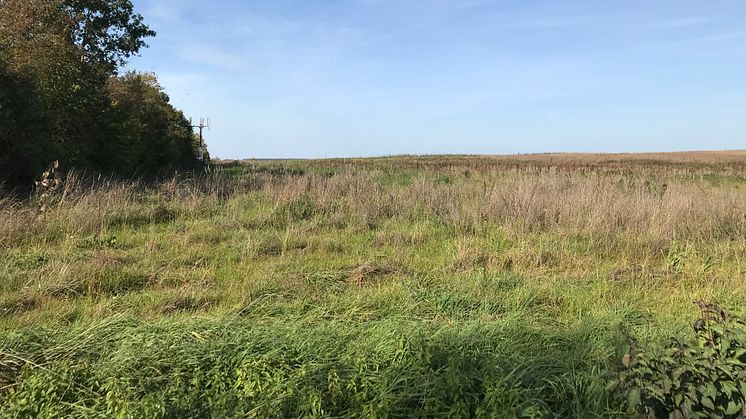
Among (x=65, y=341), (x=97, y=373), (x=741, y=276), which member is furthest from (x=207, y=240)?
(x=741, y=276)

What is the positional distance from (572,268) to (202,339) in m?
4.52

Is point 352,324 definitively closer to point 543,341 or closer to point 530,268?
point 543,341

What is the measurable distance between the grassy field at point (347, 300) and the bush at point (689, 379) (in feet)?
0.51

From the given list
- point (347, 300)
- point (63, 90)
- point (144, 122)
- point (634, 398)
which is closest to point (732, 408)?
point (634, 398)

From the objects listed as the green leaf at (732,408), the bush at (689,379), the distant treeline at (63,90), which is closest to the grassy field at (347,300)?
the bush at (689,379)

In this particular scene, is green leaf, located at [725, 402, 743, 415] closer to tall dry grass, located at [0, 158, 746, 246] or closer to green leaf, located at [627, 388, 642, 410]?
green leaf, located at [627, 388, 642, 410]

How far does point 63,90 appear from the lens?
45.9ft

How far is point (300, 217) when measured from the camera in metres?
9.44

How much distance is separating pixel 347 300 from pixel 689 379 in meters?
2.78

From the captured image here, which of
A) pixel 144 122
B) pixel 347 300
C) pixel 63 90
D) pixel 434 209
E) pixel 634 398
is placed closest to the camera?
pixel 634 398

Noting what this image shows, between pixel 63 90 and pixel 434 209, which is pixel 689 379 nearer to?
pixel 434 209

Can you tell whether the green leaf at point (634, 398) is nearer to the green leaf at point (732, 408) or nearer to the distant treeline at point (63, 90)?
the green leaf at point (732, 408)

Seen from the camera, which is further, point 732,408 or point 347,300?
point 347,300

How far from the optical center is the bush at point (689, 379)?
2215 mm
